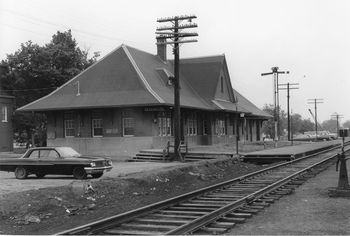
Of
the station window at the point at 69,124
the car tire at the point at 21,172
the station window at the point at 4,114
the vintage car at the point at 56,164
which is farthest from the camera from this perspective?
the station window at the point at 4,114

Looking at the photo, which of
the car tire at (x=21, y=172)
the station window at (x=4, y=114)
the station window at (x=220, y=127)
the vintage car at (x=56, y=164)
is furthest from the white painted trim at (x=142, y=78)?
the car tire at (x=21, y=172)

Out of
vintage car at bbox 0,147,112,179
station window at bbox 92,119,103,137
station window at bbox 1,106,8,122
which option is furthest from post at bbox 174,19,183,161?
station window at bbox 1,106,8,122

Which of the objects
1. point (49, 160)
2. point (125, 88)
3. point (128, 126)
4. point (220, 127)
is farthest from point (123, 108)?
point (49, 160)

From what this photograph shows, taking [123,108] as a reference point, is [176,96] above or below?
above

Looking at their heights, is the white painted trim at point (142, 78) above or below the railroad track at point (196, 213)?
above

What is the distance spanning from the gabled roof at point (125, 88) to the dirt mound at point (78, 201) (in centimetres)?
1702

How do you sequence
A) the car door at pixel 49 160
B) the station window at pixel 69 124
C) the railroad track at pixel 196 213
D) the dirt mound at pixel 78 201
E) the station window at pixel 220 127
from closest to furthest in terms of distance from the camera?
1. the railroad track at pixel 196 213
2. the dirt mound at pixel 78 201
3. the car door at pixel 49 160
4. the station window at pixel 69 124
5. the station window at pixel 220 127

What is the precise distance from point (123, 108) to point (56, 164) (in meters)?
16.1

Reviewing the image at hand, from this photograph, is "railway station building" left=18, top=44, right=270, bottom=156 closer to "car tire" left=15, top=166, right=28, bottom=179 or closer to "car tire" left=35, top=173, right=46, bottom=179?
"car tire" left=35, top=173, right=46, bottom=179

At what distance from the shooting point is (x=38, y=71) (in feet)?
149

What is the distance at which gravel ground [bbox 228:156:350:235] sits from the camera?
28.8ft

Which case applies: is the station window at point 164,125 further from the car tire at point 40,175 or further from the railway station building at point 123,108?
the car tire at point 40,175

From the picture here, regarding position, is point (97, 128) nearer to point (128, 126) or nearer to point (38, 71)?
point (128, 126)

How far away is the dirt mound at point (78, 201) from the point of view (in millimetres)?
9949
